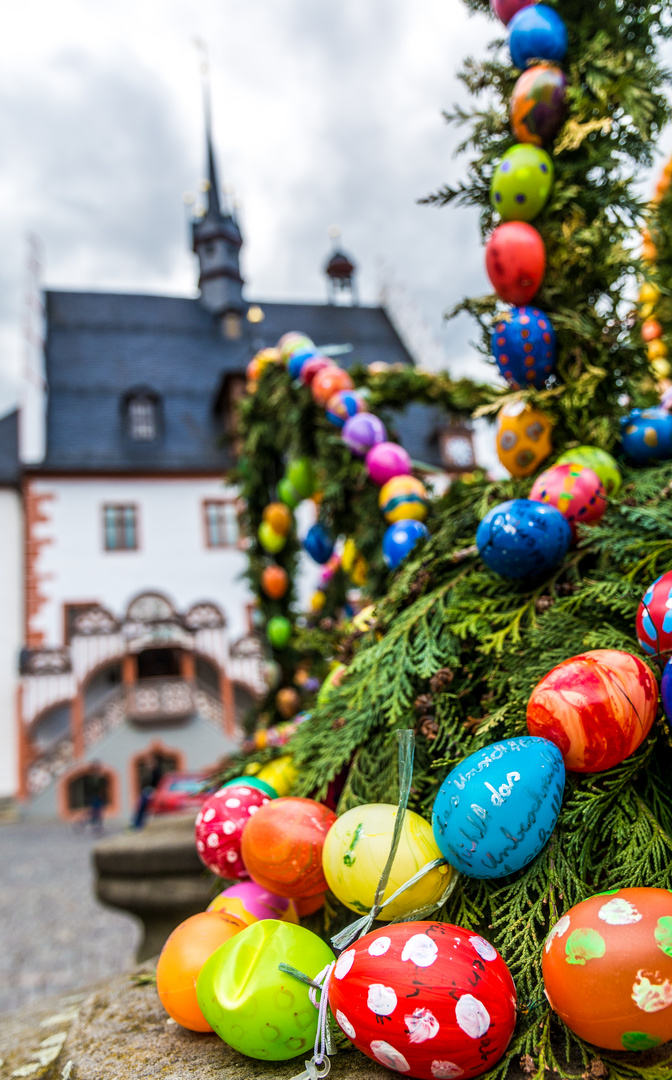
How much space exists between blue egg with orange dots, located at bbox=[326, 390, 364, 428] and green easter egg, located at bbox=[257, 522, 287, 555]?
1.20 meters

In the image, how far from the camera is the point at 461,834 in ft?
3.22

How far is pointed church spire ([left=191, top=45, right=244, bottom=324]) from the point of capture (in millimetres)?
18578

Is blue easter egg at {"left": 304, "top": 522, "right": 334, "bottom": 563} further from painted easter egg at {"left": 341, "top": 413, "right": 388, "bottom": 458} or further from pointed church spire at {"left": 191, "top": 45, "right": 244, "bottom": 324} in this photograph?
pointed church spire at {"left": 191, "top": 45, "right": 244, "bottom": 324}

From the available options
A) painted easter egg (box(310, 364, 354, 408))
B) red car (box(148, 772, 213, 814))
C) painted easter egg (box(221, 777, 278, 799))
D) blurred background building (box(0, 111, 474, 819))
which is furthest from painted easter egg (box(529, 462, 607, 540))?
blurred background building (box(0, 111, 474, 819))

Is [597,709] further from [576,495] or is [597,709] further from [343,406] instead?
[343,406]

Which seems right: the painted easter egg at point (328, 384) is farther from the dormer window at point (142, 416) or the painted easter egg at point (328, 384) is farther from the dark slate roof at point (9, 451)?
the dormer window at point (142, 416)

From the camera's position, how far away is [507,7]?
6.15 feet

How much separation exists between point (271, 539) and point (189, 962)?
298 cm

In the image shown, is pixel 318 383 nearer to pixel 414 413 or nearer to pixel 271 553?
pixel 271 553

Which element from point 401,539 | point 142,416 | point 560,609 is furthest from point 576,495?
point 142,416

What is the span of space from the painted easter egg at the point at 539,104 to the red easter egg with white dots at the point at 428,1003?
5.77 feet

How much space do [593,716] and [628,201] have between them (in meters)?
1.34

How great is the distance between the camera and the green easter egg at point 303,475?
3494 millimetres

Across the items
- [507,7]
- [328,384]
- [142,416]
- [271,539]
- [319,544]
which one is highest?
[142,416]
